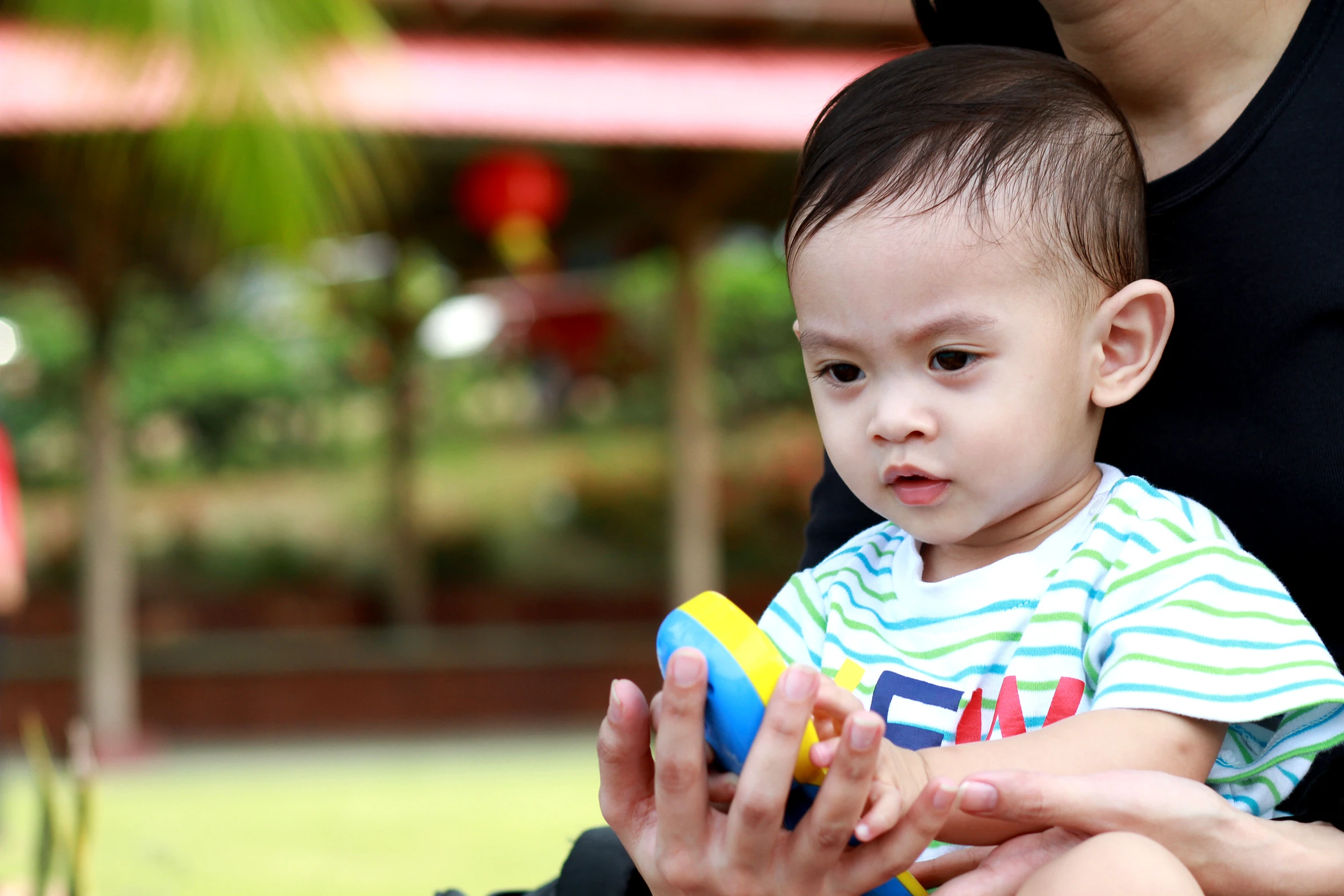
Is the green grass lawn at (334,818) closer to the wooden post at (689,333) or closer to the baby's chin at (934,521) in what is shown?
the wooden post at (689,333)

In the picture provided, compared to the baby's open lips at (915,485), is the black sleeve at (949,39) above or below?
above

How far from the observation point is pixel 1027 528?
1.16m

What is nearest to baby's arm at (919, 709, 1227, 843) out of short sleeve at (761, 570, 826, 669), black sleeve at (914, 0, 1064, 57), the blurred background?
short sleeve at (761, 570, 826, 669)

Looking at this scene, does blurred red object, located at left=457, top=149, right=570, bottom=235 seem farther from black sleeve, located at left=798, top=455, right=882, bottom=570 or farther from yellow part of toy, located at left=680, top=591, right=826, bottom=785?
yellow part of toy, located at left=680, top=591, right=826, bottom=785

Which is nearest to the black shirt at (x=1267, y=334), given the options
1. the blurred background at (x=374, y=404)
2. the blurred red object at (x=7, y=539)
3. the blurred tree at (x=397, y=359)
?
the blurred background at (x=374, y=404)

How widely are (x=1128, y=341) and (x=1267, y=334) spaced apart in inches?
4.3

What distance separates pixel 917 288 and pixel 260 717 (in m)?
7.17

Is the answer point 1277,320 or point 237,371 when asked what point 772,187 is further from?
point 1277,320

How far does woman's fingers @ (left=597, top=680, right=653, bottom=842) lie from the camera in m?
0.99

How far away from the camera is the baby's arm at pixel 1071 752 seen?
948 mm

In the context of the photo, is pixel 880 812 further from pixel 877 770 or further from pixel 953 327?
pixel 953 327

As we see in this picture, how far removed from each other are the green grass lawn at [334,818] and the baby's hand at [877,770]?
3.25 metres

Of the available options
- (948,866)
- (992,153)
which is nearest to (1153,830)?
(948,866)

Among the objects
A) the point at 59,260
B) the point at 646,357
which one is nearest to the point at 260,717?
the point at 59,260
